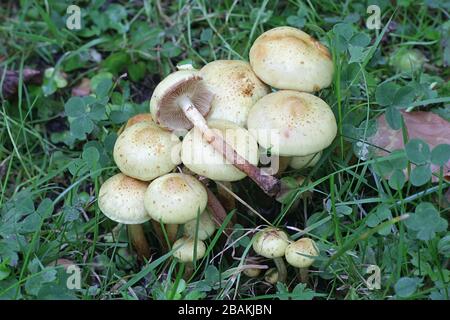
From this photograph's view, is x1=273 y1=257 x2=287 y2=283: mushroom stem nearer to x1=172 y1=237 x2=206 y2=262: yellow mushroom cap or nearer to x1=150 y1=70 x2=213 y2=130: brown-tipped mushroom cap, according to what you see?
x1=172 y1=237 x2=206 y2=262: yellow mushroom cap

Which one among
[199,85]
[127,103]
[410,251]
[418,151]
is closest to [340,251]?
[410,251]

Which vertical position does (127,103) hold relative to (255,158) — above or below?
below

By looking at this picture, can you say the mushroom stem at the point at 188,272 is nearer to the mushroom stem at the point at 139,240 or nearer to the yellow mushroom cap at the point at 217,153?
the mushroom stem at the point at 139,240

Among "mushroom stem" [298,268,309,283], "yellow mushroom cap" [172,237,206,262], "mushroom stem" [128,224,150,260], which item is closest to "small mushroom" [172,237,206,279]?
"yellow mushroom cap" [172,237,206,262]

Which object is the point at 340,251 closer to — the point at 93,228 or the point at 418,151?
the point at 418,151

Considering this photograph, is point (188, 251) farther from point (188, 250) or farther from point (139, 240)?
point (139, 240)

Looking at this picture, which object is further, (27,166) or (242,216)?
(27,166)
